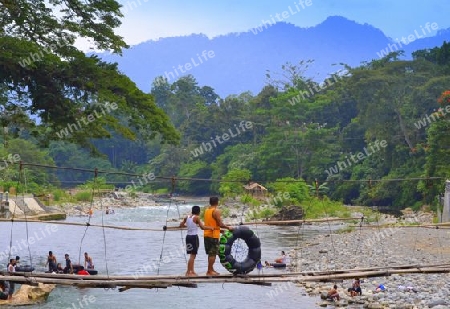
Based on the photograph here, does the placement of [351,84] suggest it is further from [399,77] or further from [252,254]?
[252,254]

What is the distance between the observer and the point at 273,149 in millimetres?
64375

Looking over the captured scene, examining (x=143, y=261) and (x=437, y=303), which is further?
(x=143, y=261)

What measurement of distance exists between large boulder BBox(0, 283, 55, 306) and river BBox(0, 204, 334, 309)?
0.28 meters

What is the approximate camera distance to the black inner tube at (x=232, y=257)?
12.3 m

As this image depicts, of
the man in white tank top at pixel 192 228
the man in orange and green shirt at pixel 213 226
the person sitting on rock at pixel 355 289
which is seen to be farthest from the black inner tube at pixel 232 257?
the person sitting on rock at pixel 355 289

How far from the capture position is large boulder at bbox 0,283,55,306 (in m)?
19.5

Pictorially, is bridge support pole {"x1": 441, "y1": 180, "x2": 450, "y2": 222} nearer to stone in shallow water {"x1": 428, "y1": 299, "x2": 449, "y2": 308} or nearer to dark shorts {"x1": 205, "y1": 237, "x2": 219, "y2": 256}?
stone in shallow water {"x1": 428, "y1": 299, "x2": 449, "y2": 308}

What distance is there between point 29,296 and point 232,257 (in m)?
9.69

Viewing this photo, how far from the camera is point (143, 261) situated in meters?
29.3

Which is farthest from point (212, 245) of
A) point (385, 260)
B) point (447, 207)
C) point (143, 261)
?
point (447, 207)

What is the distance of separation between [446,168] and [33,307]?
28601 millimetres

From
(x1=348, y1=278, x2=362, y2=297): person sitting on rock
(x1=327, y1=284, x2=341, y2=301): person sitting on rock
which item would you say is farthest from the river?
(x1=348, y1=278, x2=362, y2=297): person sitting on rock

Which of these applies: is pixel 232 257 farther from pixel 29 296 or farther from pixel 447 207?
pixel 447 207

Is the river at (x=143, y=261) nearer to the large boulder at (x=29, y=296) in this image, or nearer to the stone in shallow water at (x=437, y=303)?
the large boulder at (x=29, y=296)
